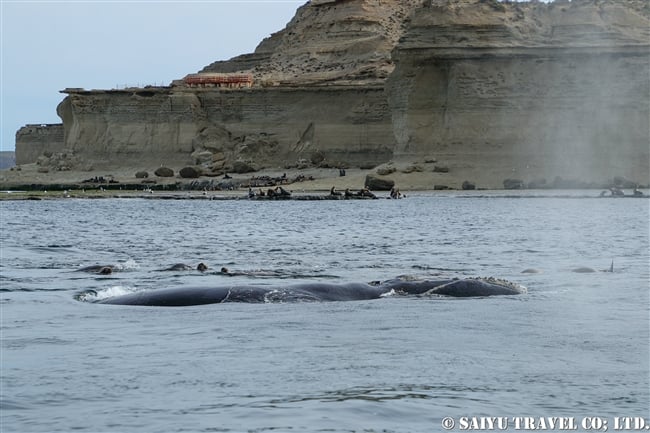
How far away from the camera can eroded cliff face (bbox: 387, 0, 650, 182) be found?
72.3 meters

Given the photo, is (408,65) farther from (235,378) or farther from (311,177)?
(235,378)

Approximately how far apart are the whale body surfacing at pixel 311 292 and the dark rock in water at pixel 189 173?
67.8m

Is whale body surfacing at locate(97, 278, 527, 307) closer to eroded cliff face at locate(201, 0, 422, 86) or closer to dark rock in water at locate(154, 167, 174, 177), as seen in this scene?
dark rock in water at locate(154, 167, 174, 177)

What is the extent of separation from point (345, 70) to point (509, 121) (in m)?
34.4

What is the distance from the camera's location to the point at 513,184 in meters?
70.5

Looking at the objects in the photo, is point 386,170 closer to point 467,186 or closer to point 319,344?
point 467,186

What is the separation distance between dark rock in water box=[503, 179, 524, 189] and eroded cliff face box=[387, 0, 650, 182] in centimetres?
167

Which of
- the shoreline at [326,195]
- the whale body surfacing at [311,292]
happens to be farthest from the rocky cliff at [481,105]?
the whale body surfacing at [311,292]

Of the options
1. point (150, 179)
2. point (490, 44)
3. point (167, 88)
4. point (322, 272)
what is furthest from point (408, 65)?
point (322, 272)

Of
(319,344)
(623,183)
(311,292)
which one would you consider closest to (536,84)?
(623,183)

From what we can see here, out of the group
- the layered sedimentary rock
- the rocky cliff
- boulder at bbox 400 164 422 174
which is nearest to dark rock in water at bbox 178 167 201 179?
the rocky cliff

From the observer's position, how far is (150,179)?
91.5 metres

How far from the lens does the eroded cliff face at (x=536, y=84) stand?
72.3m

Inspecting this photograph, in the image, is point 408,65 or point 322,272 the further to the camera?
point 408,65
